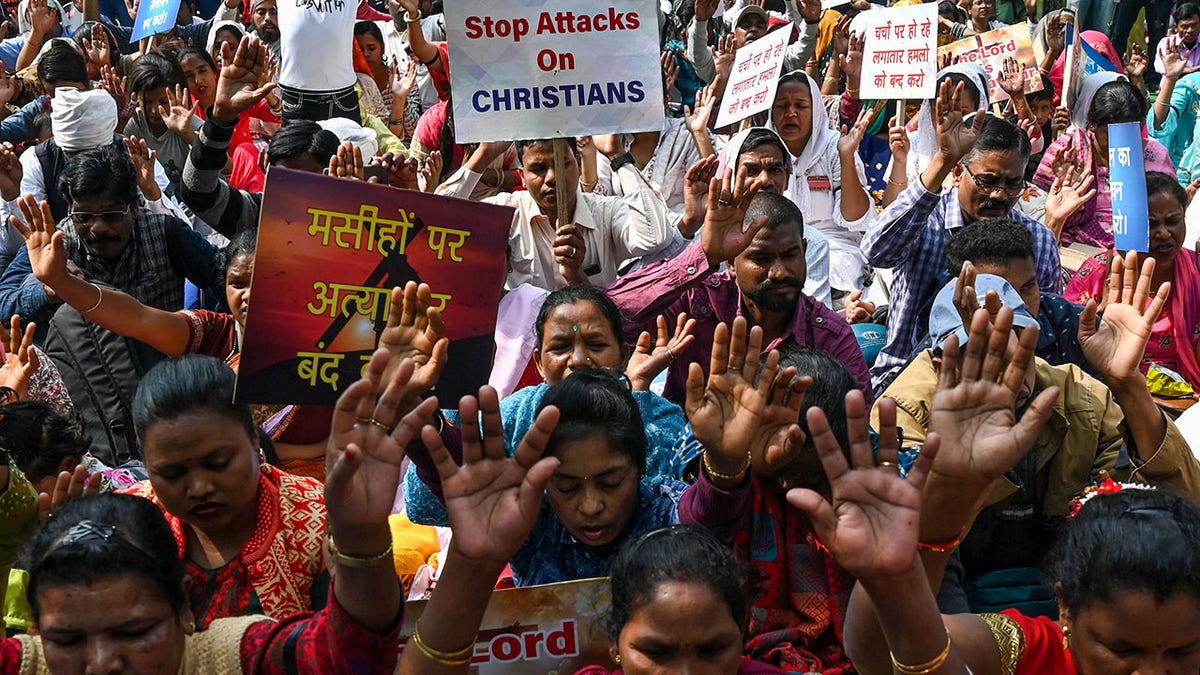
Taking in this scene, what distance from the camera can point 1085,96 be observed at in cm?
826

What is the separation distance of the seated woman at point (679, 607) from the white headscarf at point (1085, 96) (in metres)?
6.09

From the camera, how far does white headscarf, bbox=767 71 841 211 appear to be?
24.6 feet

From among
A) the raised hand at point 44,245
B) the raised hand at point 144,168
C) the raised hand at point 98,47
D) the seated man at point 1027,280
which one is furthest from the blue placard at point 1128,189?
the raised hand at point 98,47

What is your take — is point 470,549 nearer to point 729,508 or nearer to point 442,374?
point 729,508

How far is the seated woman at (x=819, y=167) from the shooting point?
7492 mm

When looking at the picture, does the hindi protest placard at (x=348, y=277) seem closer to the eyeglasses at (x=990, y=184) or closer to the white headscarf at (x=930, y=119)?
the eyeglasses at (x=990, y=184)

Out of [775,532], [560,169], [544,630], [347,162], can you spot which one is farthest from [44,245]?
[775,532]

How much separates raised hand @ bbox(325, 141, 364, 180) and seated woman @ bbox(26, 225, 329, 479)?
25.3 inches

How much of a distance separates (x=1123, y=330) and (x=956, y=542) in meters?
1.46

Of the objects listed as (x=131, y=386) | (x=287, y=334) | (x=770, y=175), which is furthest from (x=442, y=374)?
(x=770, y=175)

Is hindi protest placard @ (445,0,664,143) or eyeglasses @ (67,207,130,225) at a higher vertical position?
hindi protest placard @ (445,0,664,143)

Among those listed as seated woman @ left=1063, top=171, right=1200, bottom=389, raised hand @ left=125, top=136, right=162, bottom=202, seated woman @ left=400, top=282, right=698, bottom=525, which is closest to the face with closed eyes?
seated woman @ left=400, top=282, right=698, bottom=525

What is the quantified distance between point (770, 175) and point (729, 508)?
357cm

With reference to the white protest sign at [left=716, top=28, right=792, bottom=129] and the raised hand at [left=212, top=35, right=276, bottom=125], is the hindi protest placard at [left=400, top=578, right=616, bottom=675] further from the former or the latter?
the white protest sign at [left=716, top=28, right=792, bottom=129]
